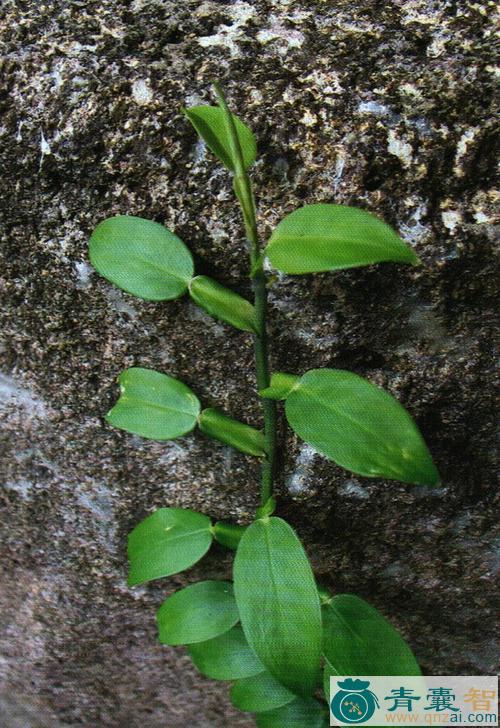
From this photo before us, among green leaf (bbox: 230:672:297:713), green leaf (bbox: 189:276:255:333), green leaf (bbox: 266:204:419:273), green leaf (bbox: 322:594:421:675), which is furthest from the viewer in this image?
green leaf (bbox: 230:672:297:713)

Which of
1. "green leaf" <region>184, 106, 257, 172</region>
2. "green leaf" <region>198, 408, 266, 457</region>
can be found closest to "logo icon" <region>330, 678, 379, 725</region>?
"green leaf" <region>198, 408, 266, 457</region>

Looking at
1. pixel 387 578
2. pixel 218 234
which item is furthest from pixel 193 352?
pixel 387 578

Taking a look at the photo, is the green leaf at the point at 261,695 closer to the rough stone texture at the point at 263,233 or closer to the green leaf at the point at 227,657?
the green leaf at the point at 227,657

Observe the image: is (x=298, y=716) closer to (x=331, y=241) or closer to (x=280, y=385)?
(x=280, y=385)

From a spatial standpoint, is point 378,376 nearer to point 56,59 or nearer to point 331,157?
point 331,157

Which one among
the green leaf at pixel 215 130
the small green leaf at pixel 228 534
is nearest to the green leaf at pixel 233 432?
the small green leaf at pixel 228 534

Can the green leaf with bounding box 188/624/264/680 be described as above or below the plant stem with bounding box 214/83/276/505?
below

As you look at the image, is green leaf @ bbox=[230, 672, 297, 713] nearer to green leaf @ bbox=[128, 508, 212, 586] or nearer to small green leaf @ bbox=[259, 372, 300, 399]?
green leaf @ bbox=[128, 508, 212, 586]
